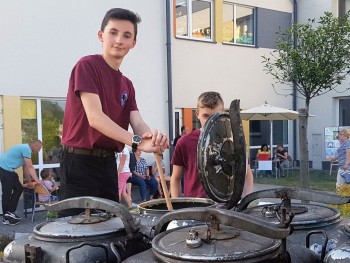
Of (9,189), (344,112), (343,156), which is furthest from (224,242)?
(344,112)

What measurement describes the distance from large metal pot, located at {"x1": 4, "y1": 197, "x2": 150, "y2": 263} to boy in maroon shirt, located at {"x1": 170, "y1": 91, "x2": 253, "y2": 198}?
48.5 inches

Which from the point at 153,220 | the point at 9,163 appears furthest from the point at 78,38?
the point at 153,220

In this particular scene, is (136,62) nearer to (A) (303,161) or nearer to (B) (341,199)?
(A) (303,161)

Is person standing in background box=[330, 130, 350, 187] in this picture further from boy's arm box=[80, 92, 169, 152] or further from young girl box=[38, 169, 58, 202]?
boy's arm box=[80, 92, 169, 152]

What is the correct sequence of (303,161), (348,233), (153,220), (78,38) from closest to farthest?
1. (348,233)
2. (153,220)
3. (303,161)
4. (78,38)

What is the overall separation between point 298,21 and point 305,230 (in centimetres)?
1486

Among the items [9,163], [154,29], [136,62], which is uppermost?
[154,29]

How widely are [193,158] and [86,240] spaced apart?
1.62 meters

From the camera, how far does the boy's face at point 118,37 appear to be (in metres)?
2.24

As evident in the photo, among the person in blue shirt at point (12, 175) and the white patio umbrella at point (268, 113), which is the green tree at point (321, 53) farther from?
→ the person in blue shirt at point (12, 175)

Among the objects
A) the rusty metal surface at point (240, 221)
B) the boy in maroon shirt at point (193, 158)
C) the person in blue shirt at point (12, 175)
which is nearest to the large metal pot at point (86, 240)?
the rusty metal surface at point (240, 221)

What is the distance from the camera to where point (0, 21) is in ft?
28.9

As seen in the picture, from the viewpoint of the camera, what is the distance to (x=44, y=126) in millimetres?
9547

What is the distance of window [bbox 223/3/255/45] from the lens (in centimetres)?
1362
